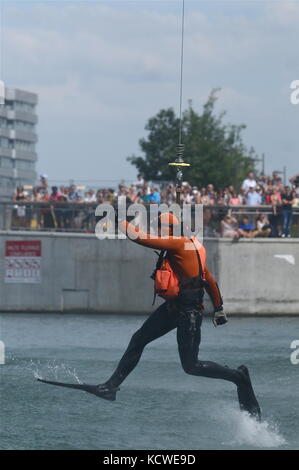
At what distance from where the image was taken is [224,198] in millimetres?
28656

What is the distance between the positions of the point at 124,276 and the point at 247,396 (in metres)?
16.5

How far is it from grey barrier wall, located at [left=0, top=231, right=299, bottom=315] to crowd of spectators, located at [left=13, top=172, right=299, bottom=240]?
0.29 m

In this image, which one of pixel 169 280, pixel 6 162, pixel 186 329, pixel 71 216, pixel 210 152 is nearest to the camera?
pixel 169 280

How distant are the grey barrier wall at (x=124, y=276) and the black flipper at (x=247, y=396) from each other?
50.4ft

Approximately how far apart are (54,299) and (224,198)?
474 cm

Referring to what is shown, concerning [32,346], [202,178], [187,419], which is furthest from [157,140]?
[187,419]

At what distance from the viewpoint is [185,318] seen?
1198 centimetres

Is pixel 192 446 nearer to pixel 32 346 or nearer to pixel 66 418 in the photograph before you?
pixel 66 418

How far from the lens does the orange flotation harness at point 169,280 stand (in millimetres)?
11875

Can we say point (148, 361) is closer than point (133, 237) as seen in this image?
No

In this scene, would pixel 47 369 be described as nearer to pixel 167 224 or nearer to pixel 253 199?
pixel 167 224


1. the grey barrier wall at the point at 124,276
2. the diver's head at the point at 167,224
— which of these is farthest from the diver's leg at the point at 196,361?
the grey barrier wall at the point at 124,276

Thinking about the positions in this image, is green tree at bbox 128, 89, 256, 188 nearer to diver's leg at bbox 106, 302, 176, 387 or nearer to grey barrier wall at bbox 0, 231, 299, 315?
grey barrier wall at bbox 0, 231, 299, 315

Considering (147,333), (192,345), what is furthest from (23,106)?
(192,345)
